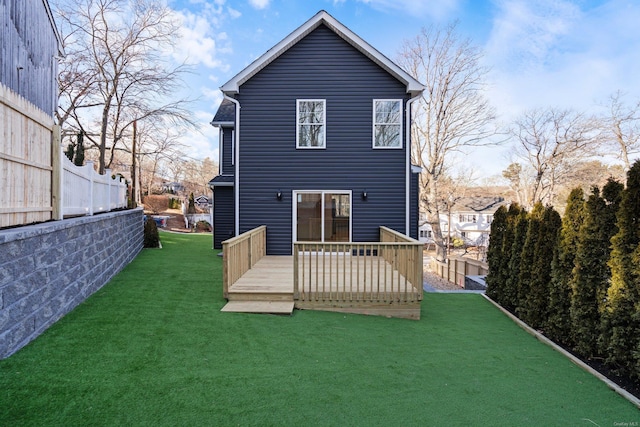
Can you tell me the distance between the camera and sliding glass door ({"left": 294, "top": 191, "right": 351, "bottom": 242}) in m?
9.70

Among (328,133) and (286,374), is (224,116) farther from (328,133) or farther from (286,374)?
(286,374)

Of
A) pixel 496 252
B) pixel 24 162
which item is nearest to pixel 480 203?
pixel 496 252

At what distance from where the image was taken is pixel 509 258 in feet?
22.3

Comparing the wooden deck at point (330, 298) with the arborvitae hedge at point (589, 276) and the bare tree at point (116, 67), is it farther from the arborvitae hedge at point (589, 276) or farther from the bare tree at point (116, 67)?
the bare tree at point (116, 67)

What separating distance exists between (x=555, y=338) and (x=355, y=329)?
2.89m

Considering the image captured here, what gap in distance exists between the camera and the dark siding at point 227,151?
1336cm

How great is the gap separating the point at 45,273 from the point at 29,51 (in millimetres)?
3837

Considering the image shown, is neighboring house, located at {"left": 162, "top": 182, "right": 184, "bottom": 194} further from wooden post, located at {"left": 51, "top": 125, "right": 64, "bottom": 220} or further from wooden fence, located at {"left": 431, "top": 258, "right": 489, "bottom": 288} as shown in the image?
wooden post, located at {"left": 51, "top": 125, "right": 64, "bottom": 220}

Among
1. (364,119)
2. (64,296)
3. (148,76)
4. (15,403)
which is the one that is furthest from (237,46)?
(15,403)

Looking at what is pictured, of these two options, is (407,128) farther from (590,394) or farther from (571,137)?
(571,137)

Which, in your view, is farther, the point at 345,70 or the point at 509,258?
the point at 345,70

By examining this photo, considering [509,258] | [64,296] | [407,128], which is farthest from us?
[407,128]

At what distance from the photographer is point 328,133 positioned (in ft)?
31.7

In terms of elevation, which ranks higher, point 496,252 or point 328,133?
point 328,133
